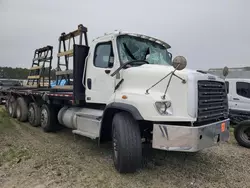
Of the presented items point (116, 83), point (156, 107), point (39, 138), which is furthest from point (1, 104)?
point (156, 107)

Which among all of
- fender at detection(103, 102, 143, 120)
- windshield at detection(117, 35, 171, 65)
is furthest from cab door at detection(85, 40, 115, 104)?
fender at detection(103, 102, 143, 120)

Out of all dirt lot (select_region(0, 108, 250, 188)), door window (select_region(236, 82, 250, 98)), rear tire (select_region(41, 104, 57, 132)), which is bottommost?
dirt lot (select_region(0, 108, 250, 188))

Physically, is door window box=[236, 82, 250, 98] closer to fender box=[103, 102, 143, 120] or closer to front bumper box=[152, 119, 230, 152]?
front bumper box=[152, 119, 230, 152]

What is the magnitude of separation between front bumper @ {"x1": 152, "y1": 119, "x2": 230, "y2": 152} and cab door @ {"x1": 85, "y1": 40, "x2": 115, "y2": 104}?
150 cm

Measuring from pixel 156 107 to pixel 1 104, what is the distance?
12750 millimetres

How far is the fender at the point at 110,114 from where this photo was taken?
385cm

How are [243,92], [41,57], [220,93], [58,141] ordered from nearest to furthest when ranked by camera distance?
[220,93], [58,141], [243,92], [41,57]

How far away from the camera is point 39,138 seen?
6.57 meters

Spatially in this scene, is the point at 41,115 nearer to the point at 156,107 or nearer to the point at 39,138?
the point at 39,138

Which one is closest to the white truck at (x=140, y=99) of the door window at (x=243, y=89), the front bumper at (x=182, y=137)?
the front bumper at (x=182, y=137)

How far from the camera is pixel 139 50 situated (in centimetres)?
491

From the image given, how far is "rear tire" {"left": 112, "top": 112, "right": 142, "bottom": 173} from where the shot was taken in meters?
3.83

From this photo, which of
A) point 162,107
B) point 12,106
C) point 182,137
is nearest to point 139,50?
point 162,107

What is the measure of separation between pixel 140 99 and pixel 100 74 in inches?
58.2
